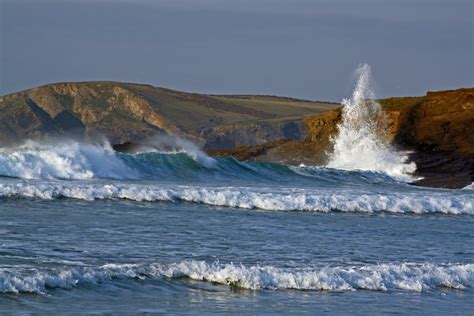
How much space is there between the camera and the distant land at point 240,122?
49.5 meters

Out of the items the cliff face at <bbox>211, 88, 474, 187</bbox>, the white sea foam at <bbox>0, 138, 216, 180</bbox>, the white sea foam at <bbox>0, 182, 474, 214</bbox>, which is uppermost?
the cliff face at <bbox>211, 88, 474, 187</bbox>

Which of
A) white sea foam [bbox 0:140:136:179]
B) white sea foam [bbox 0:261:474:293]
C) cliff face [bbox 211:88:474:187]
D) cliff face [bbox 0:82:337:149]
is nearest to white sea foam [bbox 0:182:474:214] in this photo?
white sea foam [bbox 0:140:136:179]

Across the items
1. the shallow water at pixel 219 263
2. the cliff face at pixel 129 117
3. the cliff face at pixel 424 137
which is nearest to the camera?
the shallow water at pixel 219 263

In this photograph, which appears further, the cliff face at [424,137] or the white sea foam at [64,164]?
the cliff face at [424,137]

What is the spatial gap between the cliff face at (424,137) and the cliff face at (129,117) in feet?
89.0

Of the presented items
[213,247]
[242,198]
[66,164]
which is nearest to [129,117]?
[66,164]

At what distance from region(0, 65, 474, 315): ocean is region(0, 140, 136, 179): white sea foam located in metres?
0.05

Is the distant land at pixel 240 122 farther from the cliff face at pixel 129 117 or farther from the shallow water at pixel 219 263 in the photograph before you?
the shallow water at pixel 219 263

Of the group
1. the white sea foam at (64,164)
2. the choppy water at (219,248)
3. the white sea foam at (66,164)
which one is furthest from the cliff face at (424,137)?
the choppy water at (219,248)

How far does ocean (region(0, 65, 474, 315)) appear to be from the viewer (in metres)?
12.3

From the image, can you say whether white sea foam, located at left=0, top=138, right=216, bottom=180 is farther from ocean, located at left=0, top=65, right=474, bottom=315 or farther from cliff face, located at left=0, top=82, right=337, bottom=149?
cliff face, located at left=0, top=82, right=337, bottom=149

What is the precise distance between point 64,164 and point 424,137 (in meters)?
25.2

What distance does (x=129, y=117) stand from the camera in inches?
3723

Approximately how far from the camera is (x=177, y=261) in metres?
14.6
